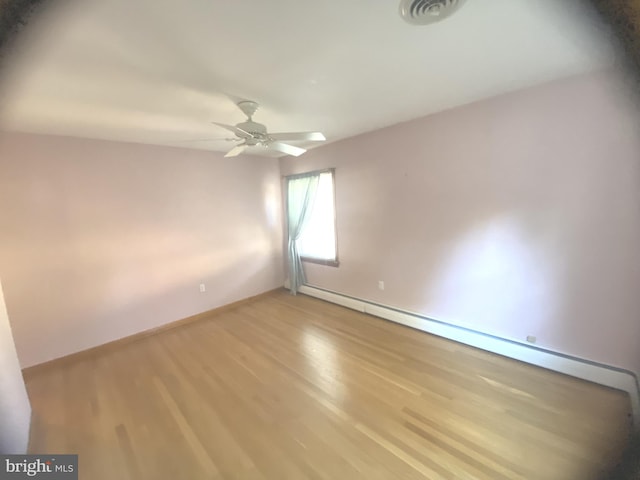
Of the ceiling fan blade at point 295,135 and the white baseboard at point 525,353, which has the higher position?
the ceiling fan blade at point 295,135

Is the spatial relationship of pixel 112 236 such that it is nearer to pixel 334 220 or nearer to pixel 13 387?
pixel 13 387

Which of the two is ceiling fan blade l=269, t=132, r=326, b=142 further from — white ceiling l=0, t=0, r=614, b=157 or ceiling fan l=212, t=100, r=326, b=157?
white ceiling l=0, t=0, r=614, b=157

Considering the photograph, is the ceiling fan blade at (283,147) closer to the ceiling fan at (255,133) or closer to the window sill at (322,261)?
the ceiling fan at (255,133)

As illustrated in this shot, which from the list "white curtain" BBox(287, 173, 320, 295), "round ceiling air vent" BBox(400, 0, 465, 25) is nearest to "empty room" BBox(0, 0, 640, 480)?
"round ceiling air vent" BBox(400, 0, 465, 25)

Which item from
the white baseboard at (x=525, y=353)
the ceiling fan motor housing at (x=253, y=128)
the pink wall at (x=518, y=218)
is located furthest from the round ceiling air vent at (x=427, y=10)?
the white baseboard at (x=525, y=353)

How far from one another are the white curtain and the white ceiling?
1.50 m

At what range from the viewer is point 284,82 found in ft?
5.64

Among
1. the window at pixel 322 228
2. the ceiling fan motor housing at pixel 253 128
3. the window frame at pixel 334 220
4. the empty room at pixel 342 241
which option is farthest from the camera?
the window at pixel 322 228

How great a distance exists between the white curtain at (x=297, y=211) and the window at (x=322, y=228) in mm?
60

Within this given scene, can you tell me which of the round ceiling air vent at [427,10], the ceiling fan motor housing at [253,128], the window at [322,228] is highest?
the round ceiling air vent at [427,10]

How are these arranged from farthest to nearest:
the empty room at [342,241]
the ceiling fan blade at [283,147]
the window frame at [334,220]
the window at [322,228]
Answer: the window at [322,228] → the window frame at [334,220] → the ceiling fan blade at [283,147] → the empty room at [342,241]

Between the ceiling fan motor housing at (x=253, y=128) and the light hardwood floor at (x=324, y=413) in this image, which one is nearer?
the light hardwood floor at (x=324, y=413)

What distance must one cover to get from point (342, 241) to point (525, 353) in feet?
7.26

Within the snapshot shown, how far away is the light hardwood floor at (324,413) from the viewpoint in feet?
4.64
